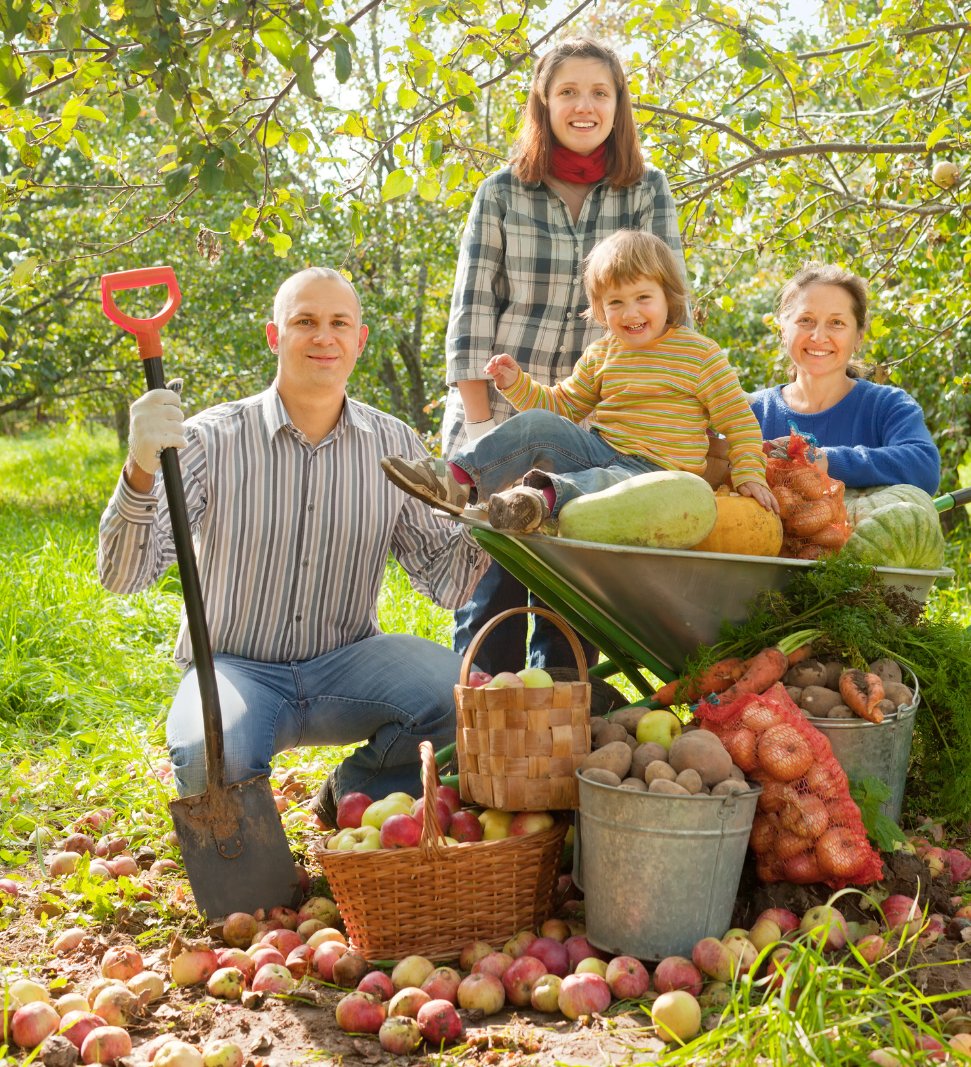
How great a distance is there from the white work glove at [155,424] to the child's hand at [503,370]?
85 centimetres

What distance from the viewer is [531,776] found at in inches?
99.7

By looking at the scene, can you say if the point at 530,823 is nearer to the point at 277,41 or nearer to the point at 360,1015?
the point at 360,1015

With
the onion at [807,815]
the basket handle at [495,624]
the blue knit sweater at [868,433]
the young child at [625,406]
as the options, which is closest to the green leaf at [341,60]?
the young child at [625,406]

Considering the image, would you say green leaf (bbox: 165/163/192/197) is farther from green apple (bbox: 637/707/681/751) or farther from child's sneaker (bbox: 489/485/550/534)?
green apple (bbox: 637/707/681/751)

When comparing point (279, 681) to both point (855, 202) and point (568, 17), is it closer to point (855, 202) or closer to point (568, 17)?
point (568, 17)

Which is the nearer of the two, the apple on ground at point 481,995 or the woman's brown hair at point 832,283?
the apple on ground at point 481,995

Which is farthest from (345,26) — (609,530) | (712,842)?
(712,842)

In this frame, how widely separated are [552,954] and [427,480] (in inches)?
40.9

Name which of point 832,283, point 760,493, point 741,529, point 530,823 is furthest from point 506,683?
point 832,283

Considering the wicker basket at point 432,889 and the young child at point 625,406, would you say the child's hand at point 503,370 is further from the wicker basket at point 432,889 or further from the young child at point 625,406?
the wicker basket at point 432,889

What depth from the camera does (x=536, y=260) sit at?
344 cm

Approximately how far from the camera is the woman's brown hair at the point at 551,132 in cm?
327

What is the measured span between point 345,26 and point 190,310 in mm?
8103

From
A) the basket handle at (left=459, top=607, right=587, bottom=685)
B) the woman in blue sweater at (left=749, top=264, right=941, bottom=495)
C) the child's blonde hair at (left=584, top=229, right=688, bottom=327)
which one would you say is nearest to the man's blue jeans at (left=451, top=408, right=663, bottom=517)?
the basket handle at (left=459, top=607, right=587, bottom=685)
